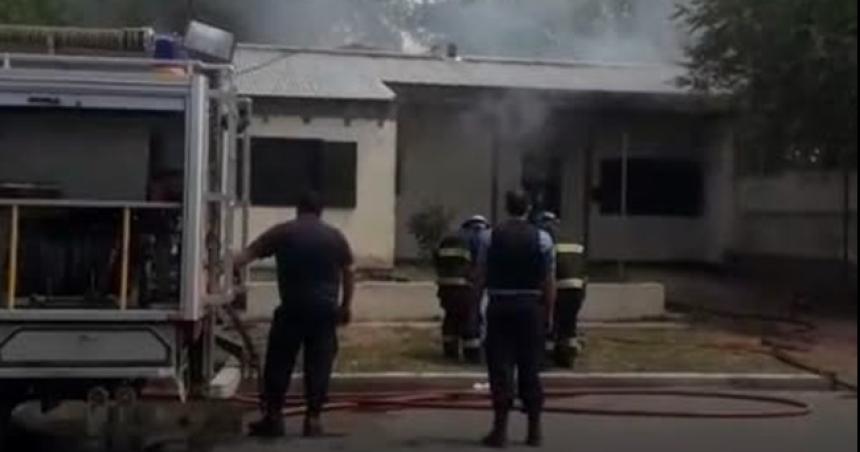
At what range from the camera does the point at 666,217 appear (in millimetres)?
27328

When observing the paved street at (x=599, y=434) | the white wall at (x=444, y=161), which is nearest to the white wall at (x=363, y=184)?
the white wall at (x=444, y=161)

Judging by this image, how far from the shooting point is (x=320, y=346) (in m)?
11.2

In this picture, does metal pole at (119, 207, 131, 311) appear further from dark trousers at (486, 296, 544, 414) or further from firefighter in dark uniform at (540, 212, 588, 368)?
firefighter in dark uniform at (540, 212, 588, 368)

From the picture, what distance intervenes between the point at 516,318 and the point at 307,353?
1414mm

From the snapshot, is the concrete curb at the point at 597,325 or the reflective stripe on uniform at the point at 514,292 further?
the concrete curb at the point at 597,325

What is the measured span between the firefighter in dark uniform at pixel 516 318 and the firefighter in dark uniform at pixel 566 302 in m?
Answer: 2.90

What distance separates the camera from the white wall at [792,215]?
23531 millimetres

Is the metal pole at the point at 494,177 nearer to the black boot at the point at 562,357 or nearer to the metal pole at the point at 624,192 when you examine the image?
the metal pole at the point at 624,192

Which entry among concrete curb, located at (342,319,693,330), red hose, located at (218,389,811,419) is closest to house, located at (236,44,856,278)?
concrete curb, located at (342,319,693,330)

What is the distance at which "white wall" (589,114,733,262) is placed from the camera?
26672 mm

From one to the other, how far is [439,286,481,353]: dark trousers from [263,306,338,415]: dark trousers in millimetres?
3469

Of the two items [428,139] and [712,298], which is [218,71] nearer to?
[712,298]

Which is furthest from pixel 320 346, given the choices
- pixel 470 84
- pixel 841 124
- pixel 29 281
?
pixel 470 84

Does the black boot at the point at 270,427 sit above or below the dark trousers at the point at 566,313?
below
